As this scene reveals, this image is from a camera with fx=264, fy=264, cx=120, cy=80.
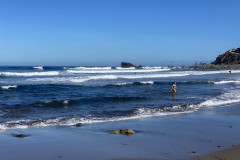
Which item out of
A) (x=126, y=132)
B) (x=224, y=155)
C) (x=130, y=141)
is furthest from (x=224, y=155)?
(x=126, y=132)

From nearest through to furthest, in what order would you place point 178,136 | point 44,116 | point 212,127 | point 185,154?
point 185,154 < point 178,136 < point 212,127 < point 44,116

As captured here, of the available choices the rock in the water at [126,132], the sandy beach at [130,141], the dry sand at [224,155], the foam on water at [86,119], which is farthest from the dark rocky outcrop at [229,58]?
the dry sand at [224,155]

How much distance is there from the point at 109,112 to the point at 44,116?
2945 mm

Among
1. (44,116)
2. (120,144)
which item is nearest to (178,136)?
(120,144)

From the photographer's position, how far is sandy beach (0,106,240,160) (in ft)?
19.5

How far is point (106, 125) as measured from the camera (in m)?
9.42

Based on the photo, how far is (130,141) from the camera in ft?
23.4

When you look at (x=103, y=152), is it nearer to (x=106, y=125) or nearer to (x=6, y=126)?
(x=106, y=125)

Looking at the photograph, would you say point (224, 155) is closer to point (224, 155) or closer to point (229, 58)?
point (224, 155)

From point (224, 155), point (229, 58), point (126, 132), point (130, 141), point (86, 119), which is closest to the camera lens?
point (224, 155)

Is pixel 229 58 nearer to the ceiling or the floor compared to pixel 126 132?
nearer to the ceiling

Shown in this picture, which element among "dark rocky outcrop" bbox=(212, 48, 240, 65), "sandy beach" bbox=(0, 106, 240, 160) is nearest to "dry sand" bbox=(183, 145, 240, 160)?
"sandy beach" bbox=(0, 106, 240, 160)

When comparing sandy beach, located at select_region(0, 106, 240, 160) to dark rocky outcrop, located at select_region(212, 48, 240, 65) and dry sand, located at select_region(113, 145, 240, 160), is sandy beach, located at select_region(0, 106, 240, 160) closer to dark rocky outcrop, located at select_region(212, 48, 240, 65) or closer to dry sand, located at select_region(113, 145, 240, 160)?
dry sand, located at select_region(113, 145, 240, 160)

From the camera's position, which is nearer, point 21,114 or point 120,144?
point 120,144
